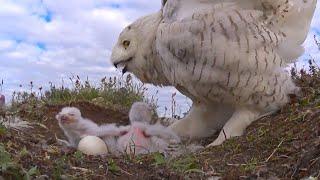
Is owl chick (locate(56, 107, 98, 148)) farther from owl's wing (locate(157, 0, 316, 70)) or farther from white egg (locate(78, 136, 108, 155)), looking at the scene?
owl's wing (locate(157, 0, 316, 70))

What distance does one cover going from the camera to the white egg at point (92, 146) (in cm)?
473

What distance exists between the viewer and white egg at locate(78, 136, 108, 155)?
473 centimetres

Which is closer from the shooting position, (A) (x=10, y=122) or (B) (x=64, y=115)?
(B) (x=64, y=115)

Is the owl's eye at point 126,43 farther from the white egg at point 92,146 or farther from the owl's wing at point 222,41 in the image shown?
the white egg at point 92,146

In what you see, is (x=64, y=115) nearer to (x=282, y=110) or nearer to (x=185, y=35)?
(x=185, y=35)

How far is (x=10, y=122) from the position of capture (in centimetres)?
584

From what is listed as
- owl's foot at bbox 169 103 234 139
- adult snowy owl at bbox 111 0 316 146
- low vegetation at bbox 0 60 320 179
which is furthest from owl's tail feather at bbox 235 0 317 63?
owl's foot at bbox 169 103 234 139

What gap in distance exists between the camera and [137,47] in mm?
5645

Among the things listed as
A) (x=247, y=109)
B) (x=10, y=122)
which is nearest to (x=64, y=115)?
(x=10, y=122)

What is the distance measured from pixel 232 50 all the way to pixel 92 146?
137 centimetres

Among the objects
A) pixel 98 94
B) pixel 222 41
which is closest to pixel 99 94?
pixel 98 94

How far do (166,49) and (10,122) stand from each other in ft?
5.92

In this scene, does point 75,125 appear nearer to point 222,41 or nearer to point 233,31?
point 222,41

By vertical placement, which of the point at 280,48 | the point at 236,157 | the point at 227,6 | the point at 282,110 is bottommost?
the point at 236,157
